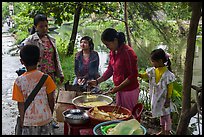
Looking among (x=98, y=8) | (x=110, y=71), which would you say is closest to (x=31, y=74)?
(x=110, y=71)

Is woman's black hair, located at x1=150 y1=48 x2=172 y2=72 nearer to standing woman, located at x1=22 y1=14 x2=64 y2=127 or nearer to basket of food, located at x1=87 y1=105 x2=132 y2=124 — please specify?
basket of food, located at x1=87 y1=105 x2=132 y2=124

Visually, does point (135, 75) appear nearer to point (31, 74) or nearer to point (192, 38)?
point (192, 38)

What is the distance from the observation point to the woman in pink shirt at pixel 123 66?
3602 millimetres

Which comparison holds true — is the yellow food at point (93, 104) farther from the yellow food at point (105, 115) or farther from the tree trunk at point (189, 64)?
the tree trunk at point (189, 64)

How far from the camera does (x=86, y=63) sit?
518 centimetres

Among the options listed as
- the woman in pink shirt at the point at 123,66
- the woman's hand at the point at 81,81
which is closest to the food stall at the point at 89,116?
the woman in pink shirt at the point at 123,66

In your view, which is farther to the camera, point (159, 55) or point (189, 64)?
point (159, 55)

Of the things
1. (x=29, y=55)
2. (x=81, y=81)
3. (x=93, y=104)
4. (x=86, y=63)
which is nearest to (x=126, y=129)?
(x=29, y=55)

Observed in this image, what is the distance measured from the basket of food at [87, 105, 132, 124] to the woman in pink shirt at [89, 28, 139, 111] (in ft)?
0.83

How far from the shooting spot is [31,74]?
2.91m

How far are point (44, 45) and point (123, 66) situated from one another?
3.28 ft

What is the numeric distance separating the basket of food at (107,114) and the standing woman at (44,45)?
93 centimetres

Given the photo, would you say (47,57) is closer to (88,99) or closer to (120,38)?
(88,99)

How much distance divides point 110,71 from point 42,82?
1414 mm
